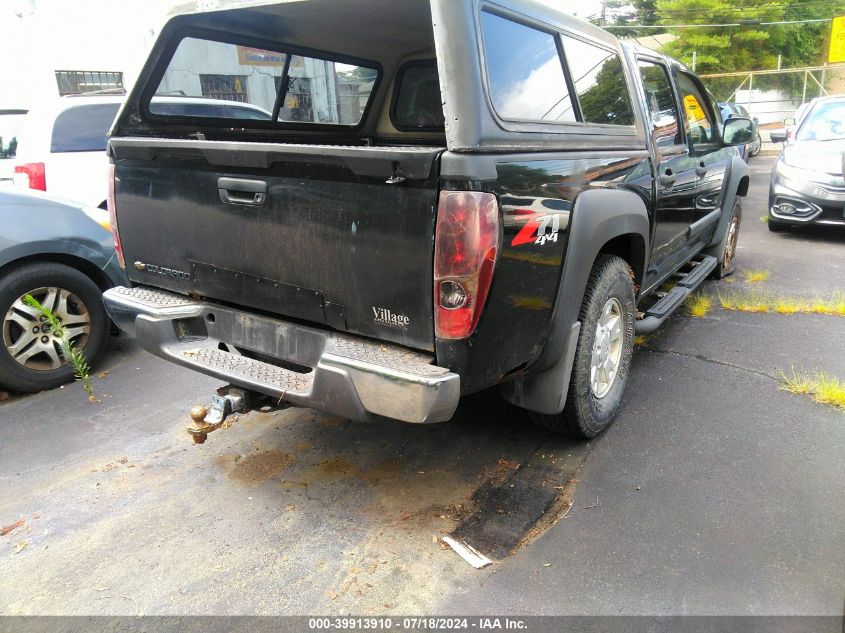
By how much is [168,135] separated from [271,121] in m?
0.80

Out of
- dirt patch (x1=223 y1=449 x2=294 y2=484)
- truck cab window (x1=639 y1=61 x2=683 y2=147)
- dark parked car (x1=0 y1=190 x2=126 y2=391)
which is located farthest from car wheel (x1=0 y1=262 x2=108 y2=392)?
truck cab window (x1=639 y1=61 x2=683 y2=147)

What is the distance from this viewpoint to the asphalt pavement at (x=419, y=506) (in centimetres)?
230

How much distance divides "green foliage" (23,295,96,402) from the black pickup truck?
1062 millimetres

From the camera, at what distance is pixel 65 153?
6.38 meters

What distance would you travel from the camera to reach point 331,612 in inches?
87.1

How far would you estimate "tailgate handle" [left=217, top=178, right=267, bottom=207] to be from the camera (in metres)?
2.52

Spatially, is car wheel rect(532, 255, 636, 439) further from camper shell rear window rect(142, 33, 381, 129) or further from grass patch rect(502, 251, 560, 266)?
camper shell rear window rect(142, 33, 381, 129)

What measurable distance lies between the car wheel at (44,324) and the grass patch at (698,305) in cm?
458

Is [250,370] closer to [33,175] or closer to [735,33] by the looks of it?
[33,175]

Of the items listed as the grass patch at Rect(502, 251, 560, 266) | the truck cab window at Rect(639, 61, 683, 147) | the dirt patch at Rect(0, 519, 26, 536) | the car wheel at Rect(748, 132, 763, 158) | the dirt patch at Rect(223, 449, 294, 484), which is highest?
the truck cab window at Rect(639, 61, 683, 147)

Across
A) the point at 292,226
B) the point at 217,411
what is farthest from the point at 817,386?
the point at 217,411

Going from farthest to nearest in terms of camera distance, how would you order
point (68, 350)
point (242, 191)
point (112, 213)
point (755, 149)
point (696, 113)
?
point (755, 149) → point (696, 113) → point (68, 350) → point (112, 213) → point (242, 191)

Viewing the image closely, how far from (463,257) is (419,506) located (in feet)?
4.16

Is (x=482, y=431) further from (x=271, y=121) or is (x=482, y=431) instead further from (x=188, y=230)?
(x=271, y=121)
